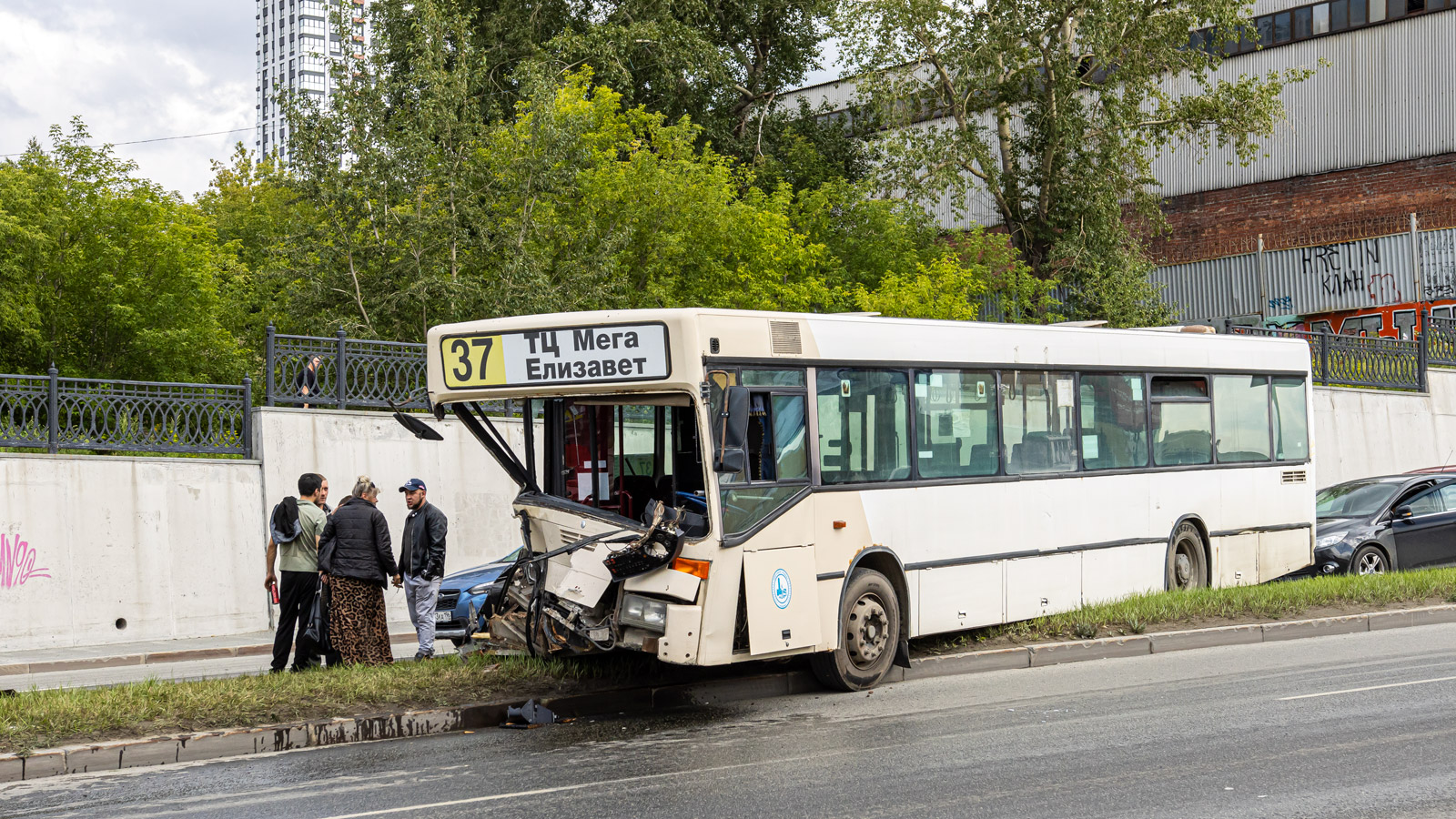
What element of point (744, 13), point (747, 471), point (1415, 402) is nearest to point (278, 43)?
point (744, 13)

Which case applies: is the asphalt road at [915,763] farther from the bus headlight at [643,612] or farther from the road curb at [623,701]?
the bus headlight at [643,612]

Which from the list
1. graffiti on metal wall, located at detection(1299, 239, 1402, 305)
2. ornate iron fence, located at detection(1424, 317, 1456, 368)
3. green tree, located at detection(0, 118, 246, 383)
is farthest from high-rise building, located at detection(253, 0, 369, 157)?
ornate iron fence, located at detection(1424, 317, 1456, 368)

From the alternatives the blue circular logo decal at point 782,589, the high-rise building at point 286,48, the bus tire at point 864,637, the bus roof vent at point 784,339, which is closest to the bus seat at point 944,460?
the bus tire at point 864,637

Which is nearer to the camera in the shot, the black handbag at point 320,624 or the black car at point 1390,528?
the black handbag at point 320,624

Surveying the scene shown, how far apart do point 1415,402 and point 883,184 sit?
1258 centimetres

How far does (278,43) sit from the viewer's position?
188 metres

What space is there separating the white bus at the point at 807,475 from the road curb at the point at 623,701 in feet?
1.40

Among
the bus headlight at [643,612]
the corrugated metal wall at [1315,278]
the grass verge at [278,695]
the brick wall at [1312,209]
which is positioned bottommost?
the grass verge at [278,695]

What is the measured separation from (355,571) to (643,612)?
3050 mm

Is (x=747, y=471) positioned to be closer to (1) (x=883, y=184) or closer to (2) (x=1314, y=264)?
(1) (x=883, y=184)

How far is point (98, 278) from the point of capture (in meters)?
34.7

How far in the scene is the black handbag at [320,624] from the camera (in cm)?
1111

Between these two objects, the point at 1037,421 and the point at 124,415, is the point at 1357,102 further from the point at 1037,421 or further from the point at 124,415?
the point at 124,415

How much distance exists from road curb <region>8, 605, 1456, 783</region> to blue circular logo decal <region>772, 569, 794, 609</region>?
111 centimetres
